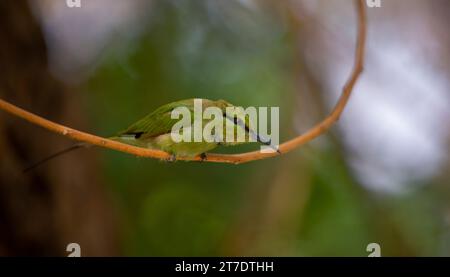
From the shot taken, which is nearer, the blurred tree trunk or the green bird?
the green bird

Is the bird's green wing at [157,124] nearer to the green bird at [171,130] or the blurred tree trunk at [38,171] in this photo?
the green bird at [171,130]

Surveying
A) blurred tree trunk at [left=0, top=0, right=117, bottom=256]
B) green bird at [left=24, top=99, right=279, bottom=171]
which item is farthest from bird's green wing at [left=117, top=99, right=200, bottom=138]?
blurred tree trunk at [left=0, top=0, right=117, bottom=256]

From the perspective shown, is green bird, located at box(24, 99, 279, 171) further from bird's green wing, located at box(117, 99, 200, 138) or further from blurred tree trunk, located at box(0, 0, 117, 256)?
blurred tree trunk, located at box(0, 0, 117, 256)

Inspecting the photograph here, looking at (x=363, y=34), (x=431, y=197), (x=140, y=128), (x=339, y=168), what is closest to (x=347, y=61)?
(x=339, y=168)

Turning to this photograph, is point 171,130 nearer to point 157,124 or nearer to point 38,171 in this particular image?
point 157,124

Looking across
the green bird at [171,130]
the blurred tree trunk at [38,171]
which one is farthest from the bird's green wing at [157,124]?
the blurred tree trunk at [38,171]

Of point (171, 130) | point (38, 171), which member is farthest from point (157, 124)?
point (38, 171)
